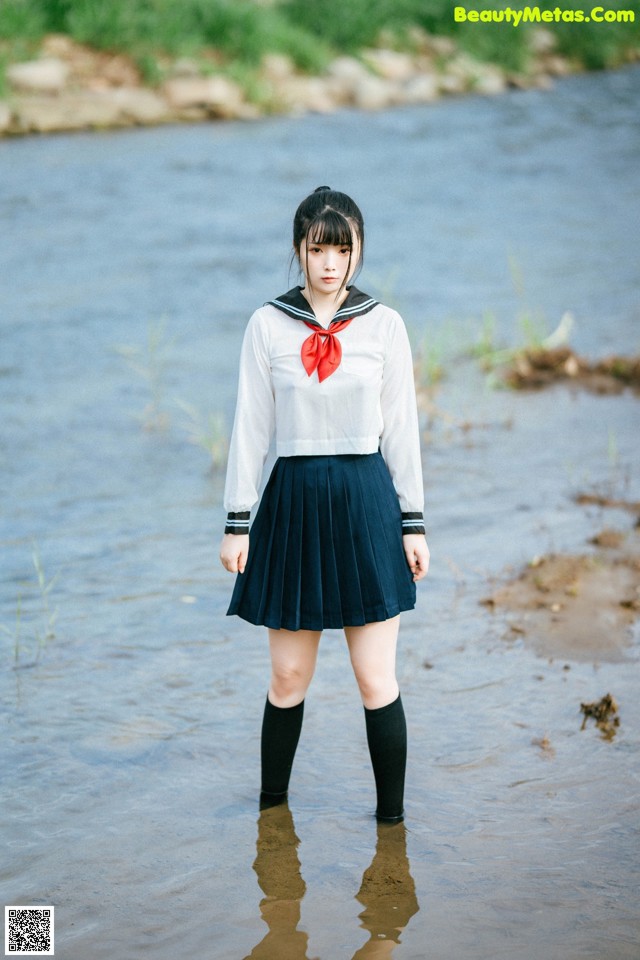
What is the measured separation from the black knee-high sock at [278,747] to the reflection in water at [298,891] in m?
0.05

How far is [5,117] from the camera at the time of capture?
16734mm

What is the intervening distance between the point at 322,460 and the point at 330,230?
56 centimetres

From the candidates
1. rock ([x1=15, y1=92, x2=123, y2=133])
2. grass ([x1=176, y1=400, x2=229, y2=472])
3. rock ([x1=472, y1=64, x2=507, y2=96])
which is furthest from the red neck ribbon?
rock ([x1=472, y1=64, x2=507, y2=96])

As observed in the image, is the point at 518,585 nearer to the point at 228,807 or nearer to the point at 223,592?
the point at 223,592

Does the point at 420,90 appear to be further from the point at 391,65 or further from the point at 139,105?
the point at 139,105

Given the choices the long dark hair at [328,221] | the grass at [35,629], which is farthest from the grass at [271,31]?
the long dark hair at [328,221]

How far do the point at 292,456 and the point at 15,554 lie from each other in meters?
2.72

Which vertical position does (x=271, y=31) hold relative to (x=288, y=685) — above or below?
above

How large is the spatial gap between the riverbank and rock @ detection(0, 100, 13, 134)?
0.01 m

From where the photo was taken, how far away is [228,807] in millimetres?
3529

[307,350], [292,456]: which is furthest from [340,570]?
[307,350]

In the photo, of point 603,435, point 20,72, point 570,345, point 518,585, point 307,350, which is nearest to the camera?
point 307,350

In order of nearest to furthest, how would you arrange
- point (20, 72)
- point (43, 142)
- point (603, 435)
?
point (603, 435) < point (43, 142) < point (20, 72)

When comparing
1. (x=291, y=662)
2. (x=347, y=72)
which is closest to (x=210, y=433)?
(x=291, y=662)
